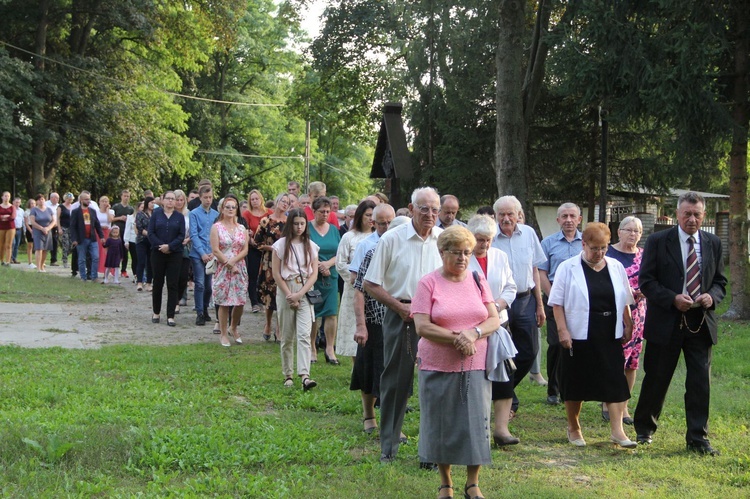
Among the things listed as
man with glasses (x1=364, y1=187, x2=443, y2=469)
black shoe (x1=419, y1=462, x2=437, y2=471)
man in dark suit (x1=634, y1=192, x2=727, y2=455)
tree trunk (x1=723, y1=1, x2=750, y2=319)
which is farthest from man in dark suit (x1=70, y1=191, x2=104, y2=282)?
man in dark suit (x1=634, y1=192, x2=727, y2=455)

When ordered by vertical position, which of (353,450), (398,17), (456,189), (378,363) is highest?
(398,17)

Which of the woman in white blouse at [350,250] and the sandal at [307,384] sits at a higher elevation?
the woman in white blouse at [350,250]

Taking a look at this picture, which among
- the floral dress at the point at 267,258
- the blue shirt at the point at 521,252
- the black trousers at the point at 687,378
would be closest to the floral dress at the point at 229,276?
the floral dress at the point at 267,258

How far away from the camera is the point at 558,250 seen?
364 inches

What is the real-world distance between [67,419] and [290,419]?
1876 millimetres

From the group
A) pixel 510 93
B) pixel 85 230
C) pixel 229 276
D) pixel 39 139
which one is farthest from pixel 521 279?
pixel 39 139

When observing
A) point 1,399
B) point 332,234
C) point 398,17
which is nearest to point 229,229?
point 332,234

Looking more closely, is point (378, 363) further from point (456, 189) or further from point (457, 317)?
point (456, 189)

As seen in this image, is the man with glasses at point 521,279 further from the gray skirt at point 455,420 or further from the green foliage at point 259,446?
the gray skirt at point 455,420

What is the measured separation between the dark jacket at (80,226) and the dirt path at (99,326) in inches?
137

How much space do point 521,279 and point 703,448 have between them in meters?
2.11

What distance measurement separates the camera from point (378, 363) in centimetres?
757

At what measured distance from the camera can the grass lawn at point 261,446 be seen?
5.93 meters

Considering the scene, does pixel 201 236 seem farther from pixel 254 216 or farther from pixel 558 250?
pixel 558 250
